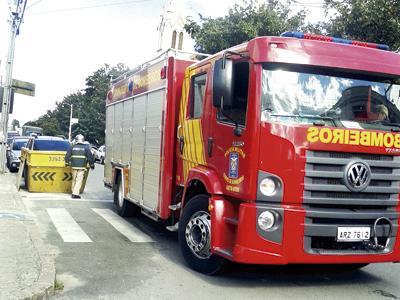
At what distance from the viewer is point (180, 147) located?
7.42 m

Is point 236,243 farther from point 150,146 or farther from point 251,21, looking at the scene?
point 251,21

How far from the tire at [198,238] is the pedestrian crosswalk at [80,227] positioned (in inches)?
77.4

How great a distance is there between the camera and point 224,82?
5484mm

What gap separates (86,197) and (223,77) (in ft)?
31.6

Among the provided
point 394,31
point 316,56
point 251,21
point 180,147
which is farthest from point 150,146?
point 251,21

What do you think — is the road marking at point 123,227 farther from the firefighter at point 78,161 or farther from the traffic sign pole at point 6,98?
the traffic sign pole at point 6,98

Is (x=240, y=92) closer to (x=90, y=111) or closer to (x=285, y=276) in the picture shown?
(x=285, y=276)

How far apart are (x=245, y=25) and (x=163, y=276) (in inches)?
549

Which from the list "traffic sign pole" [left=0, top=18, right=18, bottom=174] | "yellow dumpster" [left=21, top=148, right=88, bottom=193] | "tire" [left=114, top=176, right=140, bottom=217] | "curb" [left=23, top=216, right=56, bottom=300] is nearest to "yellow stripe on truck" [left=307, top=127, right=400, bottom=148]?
"curb" [left=23, top=216, right=56, bottom=300]

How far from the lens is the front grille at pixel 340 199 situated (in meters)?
5.31

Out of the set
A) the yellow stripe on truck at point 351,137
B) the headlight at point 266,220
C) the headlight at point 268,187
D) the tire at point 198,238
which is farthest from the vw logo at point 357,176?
the tire at point 198,238

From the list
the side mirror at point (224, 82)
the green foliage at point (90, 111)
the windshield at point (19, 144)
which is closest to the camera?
the side mirror at point (224, 82)

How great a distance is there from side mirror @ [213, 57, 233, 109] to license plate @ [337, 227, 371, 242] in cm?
184

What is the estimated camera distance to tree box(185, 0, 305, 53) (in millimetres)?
18703
